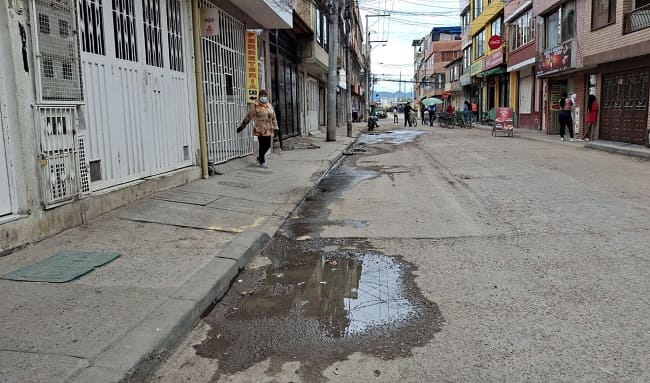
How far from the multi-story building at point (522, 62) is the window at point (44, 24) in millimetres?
25583

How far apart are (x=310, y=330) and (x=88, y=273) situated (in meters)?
2.08

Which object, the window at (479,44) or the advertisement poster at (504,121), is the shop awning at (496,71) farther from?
the advertisement poster at (504,121)

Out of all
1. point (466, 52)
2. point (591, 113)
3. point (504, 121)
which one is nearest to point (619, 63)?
point (591, 113)

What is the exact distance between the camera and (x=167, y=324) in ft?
12.0

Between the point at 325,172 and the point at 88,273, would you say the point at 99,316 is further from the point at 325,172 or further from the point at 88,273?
the point at 325,172

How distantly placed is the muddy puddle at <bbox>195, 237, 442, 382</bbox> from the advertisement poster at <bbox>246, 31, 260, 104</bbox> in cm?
889

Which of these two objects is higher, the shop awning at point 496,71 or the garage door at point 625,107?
the shop awning at point 496,71

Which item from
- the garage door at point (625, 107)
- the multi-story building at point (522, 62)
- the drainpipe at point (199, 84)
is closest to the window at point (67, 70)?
the drainpipe at point (199, 84)

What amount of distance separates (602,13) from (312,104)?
14.5 meters

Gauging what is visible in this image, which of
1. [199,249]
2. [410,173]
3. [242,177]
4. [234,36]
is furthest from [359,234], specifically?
[234,36]

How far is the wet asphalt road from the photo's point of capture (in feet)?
10.8

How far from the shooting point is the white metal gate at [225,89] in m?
11.1

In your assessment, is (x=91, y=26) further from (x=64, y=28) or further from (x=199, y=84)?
(x=199, y=84)

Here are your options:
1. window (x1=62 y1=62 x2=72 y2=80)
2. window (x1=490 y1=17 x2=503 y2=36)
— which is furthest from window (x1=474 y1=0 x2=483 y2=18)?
window (x1=62 y1=62 x2=72 y2=80)
